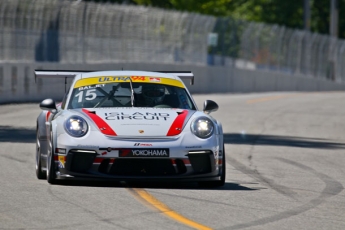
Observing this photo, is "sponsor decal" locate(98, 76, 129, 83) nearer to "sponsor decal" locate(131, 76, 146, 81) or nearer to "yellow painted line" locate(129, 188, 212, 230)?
"sponsor decal" locate(131, 76, 146, 81)

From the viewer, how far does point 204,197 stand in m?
9.41

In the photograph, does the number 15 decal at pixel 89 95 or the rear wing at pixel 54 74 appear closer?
the number 15 decal at pixel 89 95

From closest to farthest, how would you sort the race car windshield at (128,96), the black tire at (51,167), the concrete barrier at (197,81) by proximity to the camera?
1. the black tire at (51,167)
2. the race car windshield at (128,96)
3. the concrete barrier at (197,81)

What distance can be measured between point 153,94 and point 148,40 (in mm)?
25296

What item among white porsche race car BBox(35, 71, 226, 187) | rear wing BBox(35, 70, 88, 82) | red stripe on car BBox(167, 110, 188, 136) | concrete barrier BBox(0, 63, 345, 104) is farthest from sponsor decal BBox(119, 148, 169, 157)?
concrete barrier BBox(0, 63, 345, 104)

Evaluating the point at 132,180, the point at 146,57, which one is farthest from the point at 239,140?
the point at 146,57

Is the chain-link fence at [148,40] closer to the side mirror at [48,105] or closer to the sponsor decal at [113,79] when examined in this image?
the sponsor decal at [113,79]

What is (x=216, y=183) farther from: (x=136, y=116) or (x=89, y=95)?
(x=89, y=95)

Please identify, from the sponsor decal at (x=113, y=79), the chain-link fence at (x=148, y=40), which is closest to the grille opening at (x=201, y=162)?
the sponsor decal at (x=113, y=79)

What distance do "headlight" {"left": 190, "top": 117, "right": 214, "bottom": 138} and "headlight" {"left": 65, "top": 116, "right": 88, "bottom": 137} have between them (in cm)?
106

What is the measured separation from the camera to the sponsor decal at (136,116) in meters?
10.1

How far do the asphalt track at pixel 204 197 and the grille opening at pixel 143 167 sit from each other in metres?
0.16

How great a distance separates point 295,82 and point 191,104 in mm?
37172

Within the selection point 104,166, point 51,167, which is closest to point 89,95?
point 51,167
